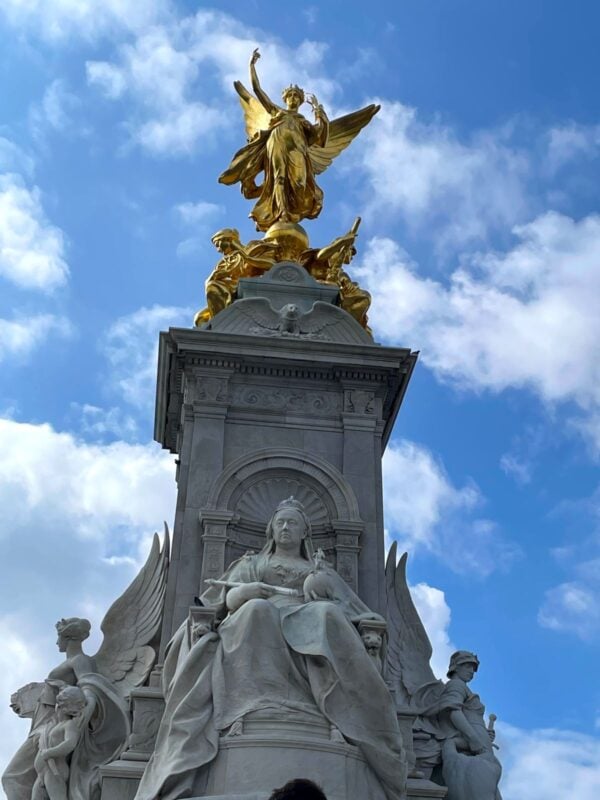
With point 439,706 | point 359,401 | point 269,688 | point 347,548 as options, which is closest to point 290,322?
point 359,401

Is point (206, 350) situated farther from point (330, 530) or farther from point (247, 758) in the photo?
point (247, 758)

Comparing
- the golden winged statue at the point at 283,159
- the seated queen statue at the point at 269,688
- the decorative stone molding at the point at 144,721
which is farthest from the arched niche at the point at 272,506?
the golden winged statue at the point at 283,159

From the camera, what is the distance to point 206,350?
1638cm

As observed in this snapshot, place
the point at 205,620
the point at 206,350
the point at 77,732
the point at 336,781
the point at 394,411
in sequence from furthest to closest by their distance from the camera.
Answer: the point at 394,411
the point at 206,350
the point at 77,732
the point at 205,620
the point at 336,781

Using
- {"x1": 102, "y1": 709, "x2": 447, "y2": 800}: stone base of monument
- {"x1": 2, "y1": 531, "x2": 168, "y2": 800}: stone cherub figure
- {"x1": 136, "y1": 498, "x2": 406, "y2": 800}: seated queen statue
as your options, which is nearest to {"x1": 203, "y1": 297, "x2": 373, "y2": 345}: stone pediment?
{"x1": 2, "y1": 531, "x2": 168, "y2": 800}: stone cherub figure

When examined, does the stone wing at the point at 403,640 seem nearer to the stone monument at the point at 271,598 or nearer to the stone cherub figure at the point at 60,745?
the stone monument at the point at 271,598

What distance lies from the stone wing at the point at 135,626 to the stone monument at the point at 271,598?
26 millimetres

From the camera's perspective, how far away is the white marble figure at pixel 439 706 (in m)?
13.9

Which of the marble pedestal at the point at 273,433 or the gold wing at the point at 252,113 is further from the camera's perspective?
the gold wing at the point at 252,113

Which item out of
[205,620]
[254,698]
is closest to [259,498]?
[205,620]

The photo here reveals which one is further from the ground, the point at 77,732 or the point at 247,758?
the point at 77,732

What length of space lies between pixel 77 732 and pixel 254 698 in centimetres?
299

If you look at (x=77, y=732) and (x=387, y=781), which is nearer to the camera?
(x=387, y=781)

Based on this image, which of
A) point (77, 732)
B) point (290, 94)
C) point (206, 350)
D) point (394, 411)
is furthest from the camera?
point (290, 94)
